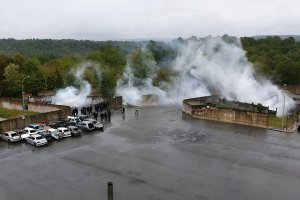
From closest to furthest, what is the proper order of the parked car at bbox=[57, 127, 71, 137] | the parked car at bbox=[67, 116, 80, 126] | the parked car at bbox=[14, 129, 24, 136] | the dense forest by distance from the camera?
1. the parked car at bbox=[57, 127, 71, 137]
2. the parked car at bbox=[14, 129, 24, 136]
3. the parked car at bbox=[67, 116, 80, 126]
4. the dense forest

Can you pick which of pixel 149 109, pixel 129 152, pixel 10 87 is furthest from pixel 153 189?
pixel 10 87

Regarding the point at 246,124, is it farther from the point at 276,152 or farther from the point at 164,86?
the point at 164,86

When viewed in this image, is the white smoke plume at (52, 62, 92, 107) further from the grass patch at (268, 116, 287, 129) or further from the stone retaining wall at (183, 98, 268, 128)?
the grass patch at (268, 116, 287, 129)

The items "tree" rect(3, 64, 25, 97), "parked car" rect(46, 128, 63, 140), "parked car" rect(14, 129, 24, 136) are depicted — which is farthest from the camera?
"tree" rect(3, 64, 25, 97)

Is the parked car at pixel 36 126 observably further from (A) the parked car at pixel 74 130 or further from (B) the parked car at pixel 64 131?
(A) the parked car at pixel 74 130

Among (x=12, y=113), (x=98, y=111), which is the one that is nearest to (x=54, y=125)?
(x=98, y=111)

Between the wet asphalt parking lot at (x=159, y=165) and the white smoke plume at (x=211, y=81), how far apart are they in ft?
55.5

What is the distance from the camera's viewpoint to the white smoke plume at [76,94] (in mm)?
54469

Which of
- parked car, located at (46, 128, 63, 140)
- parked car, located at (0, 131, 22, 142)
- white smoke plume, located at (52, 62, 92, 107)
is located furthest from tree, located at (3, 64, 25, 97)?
parked car, located at (46, 128, 63, 140)

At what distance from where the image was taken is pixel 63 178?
25719 mm

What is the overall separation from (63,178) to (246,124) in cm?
2305

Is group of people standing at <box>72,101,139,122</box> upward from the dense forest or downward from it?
downward

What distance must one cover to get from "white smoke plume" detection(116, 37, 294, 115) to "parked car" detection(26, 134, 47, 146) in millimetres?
23472

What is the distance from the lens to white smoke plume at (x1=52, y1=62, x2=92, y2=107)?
54469mm
